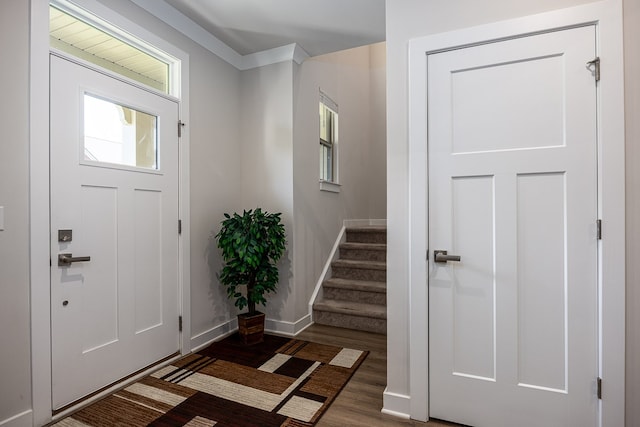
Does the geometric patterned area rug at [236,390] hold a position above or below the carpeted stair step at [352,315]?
below

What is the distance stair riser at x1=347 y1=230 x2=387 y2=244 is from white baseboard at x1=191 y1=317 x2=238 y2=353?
6.06 ft

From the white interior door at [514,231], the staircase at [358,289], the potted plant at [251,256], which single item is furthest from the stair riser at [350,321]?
the white interior door at [514,231]

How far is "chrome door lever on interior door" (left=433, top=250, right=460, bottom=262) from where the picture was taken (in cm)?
176

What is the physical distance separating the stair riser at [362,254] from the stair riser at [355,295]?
0.56 meters

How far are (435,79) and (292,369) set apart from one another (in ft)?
7.17

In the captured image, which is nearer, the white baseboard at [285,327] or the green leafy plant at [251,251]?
the green leafy plant at [251,251]

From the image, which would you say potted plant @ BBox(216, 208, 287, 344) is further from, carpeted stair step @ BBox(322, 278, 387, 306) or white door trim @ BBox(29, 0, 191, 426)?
white door trim @ BBox(29, 0, 191, 426)

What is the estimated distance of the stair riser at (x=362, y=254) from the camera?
383 cm

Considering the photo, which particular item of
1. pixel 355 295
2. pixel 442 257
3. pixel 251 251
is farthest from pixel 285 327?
pixel 442 257

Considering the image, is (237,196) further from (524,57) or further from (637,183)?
(637,183)

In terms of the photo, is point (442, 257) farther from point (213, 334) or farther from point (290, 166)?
point (213, 334)

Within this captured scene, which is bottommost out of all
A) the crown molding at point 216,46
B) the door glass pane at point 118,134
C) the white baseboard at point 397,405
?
the white baseboard at point 397,405

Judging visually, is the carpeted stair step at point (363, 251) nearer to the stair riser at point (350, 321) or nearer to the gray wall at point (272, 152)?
the stair riser at point (350, 321)

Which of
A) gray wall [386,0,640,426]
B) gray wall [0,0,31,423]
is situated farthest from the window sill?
gray wall [0,0,31,423]
